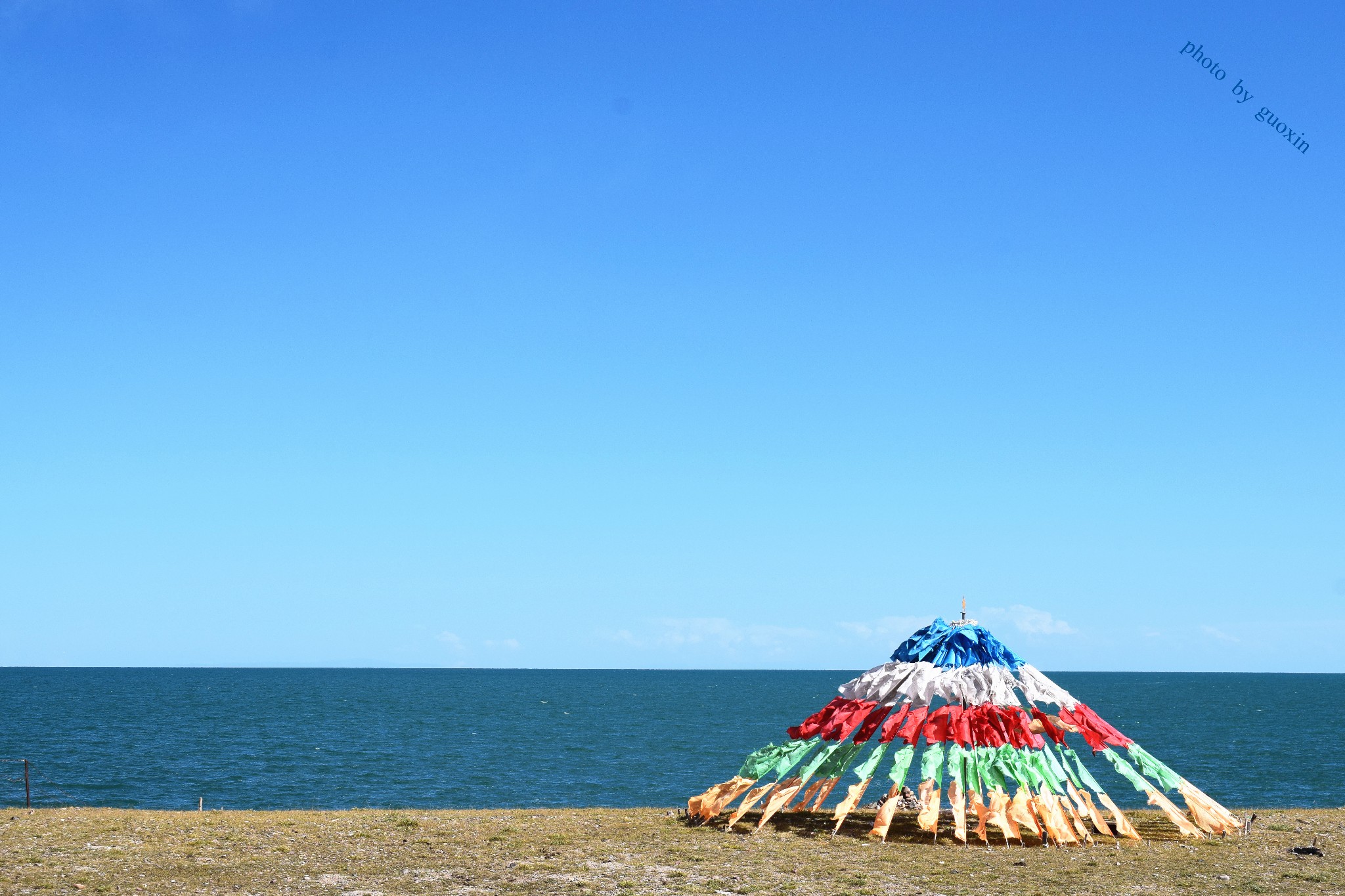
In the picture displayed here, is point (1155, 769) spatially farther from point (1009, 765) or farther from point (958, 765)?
point (958, 765)

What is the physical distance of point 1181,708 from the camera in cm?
15550

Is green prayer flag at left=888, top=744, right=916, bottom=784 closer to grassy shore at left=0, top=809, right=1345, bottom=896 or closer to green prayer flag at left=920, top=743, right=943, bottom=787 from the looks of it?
green prayer flag at left=920, top=743, right=943, bottom=787

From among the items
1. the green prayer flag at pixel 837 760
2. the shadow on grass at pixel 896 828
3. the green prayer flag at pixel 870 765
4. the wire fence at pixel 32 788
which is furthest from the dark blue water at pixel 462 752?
the green prayer flag at pixel 870 765

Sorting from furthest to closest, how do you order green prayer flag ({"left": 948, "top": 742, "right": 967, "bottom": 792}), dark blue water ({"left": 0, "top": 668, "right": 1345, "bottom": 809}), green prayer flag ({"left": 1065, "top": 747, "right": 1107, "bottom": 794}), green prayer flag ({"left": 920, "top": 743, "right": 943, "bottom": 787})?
dark blue water ({"left": 0, "top": 668, "right": 1345, "bottom": 809}), green prayer flag ({"left": 1065, "top": 747, "right": 1107, "bottom": 794}), green prayer flag ({"left": 920, "top": 743, "right": 943, "bottom": 787}), green prayer flag ({"left": 948, "top": 742, "right": 967, "bottom": 792})

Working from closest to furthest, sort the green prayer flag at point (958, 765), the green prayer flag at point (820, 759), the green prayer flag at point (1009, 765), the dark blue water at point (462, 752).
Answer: the green prayer flag at point (958, 765), the green prayer flag at point (1009, 765), the green prayer flag at point (820, 759), the dark blue water at point (462, 752)

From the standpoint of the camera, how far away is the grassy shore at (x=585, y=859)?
23.3 m

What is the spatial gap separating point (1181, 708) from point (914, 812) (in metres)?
138

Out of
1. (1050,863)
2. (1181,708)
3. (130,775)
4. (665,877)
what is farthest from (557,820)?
(1181,708)

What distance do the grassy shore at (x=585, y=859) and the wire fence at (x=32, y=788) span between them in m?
25.3

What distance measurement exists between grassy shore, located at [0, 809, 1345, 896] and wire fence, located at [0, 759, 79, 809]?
25.3m

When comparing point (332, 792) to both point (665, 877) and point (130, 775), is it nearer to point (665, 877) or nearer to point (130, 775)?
point (130, 775)

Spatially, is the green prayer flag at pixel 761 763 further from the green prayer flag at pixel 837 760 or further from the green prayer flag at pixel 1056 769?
the green prayer flag at pixel 1056 769

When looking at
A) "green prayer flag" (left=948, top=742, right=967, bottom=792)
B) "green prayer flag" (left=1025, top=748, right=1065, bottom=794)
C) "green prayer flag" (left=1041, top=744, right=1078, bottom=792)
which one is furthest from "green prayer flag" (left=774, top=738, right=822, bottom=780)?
"green prayer flag" (left=1041, top=744, right=1078, bottom=792)

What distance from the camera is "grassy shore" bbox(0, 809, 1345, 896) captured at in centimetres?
2333
